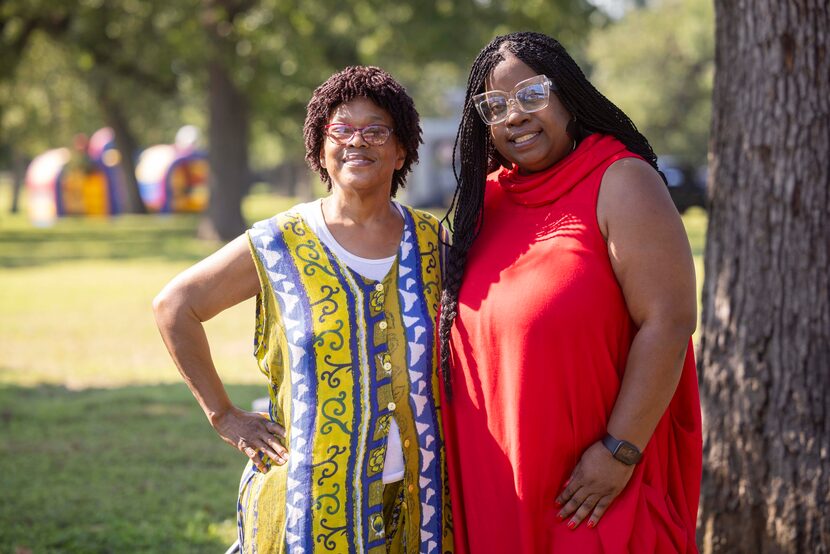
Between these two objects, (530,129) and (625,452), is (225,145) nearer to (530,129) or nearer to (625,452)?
(530,129)

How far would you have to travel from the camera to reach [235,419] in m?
2.98

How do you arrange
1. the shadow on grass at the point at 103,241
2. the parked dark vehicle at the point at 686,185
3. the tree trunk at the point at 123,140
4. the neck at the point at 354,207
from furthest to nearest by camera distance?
1. the tree trunk at the point at 123,140
2. the parked dark vehicle at the point at 686,185
3. the shadow on grass at the point at 103,241
4. the neck at the point at 354,207

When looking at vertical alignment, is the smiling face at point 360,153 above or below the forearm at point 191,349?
above

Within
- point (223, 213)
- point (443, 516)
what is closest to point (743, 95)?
point (443, 516)

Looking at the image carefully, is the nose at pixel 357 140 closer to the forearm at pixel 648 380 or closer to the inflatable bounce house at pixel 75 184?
the forearm at pixel 648 380

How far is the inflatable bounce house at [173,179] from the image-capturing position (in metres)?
37.4

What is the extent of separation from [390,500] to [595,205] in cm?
106

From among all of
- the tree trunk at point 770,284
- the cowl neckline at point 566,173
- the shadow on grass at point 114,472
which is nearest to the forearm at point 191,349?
the cowl neckline at point 566,173

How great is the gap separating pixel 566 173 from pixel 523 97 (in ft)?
0.84

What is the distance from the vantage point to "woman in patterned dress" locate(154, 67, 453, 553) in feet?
Result: 9.09

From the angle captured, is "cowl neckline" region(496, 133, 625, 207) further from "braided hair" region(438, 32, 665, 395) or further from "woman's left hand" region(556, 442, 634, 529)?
"woman's left hand" region(556, 442, 634, 529)

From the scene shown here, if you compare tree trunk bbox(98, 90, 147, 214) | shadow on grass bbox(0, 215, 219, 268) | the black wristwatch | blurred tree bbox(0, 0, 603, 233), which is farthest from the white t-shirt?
tree trunk bbox(98, 90, 147, 214)

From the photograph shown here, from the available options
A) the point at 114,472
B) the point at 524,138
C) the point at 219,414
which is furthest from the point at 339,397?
the point at 114,472

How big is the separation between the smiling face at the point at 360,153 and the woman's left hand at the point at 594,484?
1.01m
